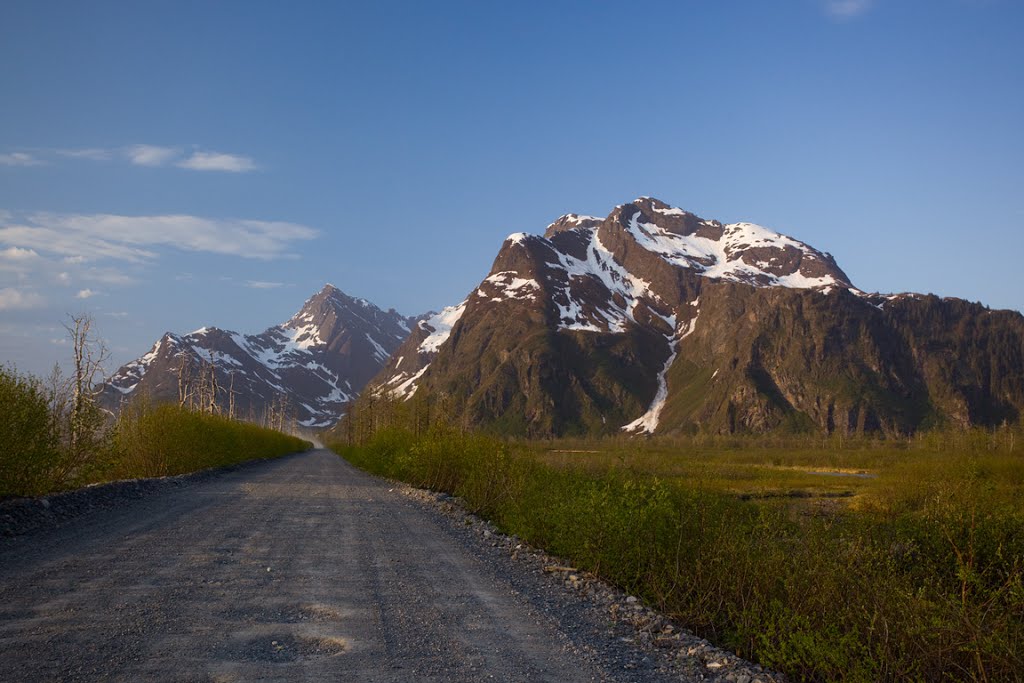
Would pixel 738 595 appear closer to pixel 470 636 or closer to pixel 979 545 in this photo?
pixel 470 636

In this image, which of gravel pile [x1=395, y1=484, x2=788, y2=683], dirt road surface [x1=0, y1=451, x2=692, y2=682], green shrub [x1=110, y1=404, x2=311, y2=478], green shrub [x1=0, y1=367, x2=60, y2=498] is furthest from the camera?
green shrub [x1=110, y1=404, x2=311, y2=478]

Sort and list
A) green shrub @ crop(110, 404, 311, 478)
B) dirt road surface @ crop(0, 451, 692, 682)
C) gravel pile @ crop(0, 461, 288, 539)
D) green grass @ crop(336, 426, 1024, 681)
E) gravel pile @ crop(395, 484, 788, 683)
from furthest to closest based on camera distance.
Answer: green shrub @ crop(110, 404, 311, 478) → gravel pile @ crop(0, 461, 288, 539) → gravel pile @ crop(395, 484, 788, 683) → green grass @ crop(336, 426, 1024, 681) → dirt road surface @ crop(0, 451, 692, 682)

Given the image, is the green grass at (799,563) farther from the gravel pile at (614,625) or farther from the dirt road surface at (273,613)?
the dirt road surface at (273,613)

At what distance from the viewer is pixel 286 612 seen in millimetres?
9617

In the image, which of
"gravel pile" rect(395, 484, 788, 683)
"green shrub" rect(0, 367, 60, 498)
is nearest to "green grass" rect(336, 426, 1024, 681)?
"gravel pile" rect(395, 484, 788, 683)

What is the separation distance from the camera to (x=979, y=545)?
1271 cm

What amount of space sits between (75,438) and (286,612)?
1925 cm

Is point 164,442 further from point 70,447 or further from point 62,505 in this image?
point 62,505

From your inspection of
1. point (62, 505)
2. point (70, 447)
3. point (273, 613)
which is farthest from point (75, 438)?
point (273, 613)

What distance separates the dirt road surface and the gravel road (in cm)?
3

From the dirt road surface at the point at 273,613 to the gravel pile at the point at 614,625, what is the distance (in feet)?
0.37

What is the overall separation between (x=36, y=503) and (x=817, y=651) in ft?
63.5

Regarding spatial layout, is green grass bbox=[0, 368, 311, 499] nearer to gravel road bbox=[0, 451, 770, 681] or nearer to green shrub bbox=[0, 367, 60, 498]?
green shrub bbox=[0, 367, 60, 498]

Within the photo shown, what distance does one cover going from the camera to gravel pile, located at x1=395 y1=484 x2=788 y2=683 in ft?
27.2
